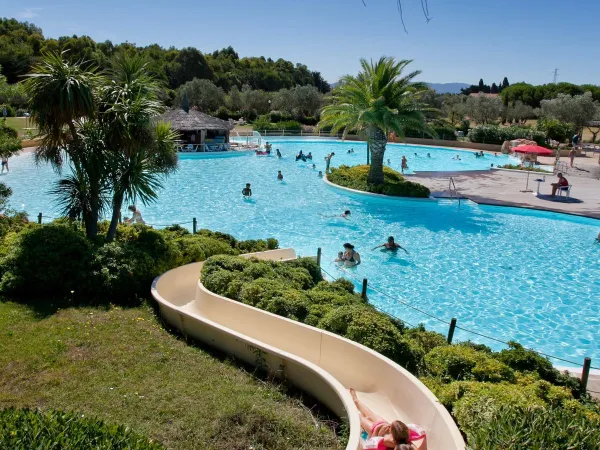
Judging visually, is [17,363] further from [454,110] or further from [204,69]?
[204,69]

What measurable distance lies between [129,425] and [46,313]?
4437mm

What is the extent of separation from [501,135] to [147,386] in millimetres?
48280

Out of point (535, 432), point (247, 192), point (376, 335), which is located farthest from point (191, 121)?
point (535, 432)

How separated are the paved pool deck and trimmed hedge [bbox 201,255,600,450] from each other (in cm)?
1596

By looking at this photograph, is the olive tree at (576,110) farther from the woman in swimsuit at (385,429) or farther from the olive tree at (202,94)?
the woman in swimsuit at (385,429)

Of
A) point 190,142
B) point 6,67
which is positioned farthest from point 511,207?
point 6,67

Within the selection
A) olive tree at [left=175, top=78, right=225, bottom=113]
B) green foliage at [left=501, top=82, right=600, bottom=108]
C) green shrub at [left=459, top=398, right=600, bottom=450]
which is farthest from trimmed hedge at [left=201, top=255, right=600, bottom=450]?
green foliage at [left=501, top=82, right=600, bottom=108]

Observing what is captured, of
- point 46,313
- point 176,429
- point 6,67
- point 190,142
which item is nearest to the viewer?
point 176,429

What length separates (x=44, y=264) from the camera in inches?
408

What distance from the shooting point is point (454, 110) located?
207 ft

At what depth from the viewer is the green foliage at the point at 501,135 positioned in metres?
46.8

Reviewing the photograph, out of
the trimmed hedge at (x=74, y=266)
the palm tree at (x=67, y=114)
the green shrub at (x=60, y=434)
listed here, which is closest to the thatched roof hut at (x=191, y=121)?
the palm tree at (x=67, y=114)

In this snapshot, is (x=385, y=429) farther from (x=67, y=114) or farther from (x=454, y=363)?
(x=67, y=114)

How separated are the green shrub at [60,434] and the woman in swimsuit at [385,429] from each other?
244cm
